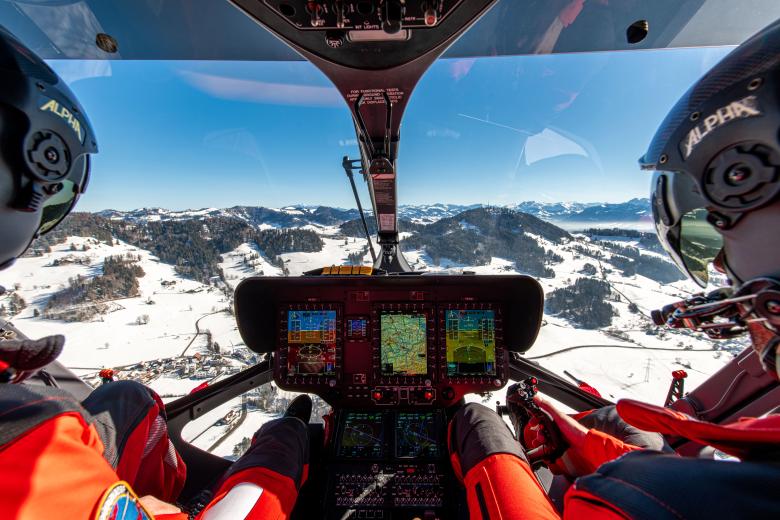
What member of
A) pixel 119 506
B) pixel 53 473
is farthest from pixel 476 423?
pixel 53 473

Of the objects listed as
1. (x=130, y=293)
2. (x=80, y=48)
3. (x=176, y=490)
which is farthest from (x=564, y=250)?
(x=130, y=293)

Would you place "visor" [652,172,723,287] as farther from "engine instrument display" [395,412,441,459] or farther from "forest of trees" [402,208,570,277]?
"forest of trees" [402,208,570,277]

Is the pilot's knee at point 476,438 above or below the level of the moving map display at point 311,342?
below

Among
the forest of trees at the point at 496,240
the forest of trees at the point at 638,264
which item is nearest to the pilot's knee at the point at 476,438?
the forest of trees at the point at 496,240

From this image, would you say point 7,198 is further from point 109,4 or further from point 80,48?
Result: point 80,48

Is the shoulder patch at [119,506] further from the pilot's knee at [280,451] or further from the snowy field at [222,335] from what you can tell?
the snowy field at [222,335]

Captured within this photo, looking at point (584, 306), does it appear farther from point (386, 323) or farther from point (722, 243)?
point (722, 243)

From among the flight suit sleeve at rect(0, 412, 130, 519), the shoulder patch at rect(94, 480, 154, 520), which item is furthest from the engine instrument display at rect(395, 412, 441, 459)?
the flight suit sleeve at rect(0, 412, 130, 519)
